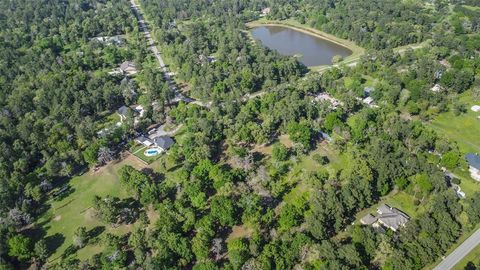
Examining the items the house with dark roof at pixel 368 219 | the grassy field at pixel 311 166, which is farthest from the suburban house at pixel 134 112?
the house with dark roof at pixel 368 219

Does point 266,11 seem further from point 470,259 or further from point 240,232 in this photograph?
point 470,259

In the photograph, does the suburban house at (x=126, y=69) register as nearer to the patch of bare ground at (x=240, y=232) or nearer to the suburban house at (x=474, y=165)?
the patch of bare ground at (x=240, y=232)

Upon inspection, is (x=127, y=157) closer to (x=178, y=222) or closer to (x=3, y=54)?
(x=178, y=222)

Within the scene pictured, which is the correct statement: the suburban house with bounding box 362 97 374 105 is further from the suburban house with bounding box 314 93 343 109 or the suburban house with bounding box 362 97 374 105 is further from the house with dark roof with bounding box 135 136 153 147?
the house with dark roof with bounding box 135 136 153 147

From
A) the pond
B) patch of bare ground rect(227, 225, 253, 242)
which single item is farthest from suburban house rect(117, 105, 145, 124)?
the pond

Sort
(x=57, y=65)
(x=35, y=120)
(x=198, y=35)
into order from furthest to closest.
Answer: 1. (x=198, y=35)
2. (x=57, y=65)
3. (x=35, y=120)

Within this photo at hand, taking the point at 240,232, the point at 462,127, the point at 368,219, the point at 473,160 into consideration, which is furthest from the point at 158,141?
the point at 462,127

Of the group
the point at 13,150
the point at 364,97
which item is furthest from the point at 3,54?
the point at 364,97
